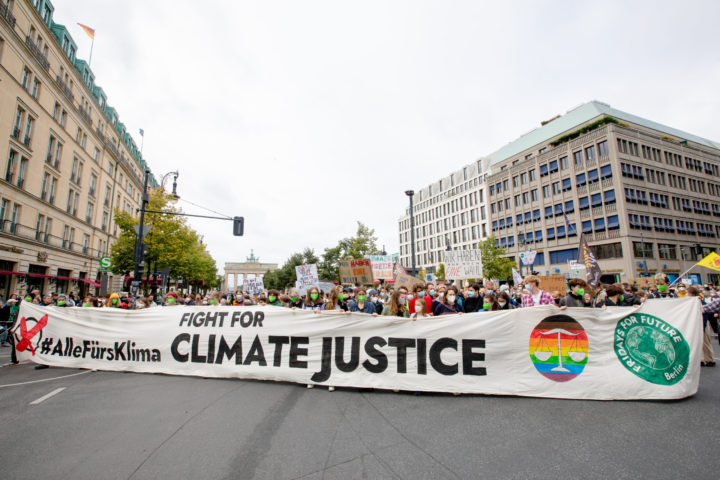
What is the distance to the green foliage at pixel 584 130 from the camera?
43.8 meters

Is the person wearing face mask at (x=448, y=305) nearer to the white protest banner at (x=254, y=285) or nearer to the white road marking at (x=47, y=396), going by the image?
the white road marking at (x=47, y=396)

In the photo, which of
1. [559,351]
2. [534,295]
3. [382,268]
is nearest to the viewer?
[559,351]

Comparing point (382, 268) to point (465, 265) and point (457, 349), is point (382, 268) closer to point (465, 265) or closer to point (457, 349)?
point (465, 265)

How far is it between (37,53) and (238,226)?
22088 mm

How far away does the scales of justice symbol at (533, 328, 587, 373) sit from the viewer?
5.33m

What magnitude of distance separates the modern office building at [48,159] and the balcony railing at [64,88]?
8 cm

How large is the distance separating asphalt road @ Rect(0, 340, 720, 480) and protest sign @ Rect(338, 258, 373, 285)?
1309 cm

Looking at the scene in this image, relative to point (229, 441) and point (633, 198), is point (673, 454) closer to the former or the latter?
point (229, 441)

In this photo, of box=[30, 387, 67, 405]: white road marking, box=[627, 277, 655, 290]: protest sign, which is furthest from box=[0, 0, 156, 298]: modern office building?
box=[627, 277, 655, 290]: protest sign

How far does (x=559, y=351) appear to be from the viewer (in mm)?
5395

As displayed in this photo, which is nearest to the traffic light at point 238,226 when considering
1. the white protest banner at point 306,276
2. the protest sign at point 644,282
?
the white protest banner at point 306,276

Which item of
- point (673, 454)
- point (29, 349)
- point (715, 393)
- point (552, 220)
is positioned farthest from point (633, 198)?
point (29, 349)

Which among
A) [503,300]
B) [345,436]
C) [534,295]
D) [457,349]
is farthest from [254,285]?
[345,436]

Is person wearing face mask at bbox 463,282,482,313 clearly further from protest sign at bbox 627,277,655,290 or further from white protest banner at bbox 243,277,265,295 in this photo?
protest sign at bbox 627,277,655,290
